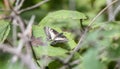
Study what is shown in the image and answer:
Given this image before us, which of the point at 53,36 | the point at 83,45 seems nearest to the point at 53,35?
the point at 53,36

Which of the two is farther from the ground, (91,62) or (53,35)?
(91,62)

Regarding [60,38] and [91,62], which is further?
[60,38]

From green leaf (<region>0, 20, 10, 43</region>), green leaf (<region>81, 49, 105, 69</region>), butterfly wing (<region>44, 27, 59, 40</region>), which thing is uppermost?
green leaf (<region>81, 49, 105, 69</region>)

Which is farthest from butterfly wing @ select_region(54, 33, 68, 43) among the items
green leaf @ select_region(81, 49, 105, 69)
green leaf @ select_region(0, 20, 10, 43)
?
green leaf @ select_region(81, 49, 105, 69)

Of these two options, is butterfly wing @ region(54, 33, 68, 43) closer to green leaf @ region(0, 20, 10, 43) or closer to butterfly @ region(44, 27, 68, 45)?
butterfly @ region(44, 27, 68, 45)

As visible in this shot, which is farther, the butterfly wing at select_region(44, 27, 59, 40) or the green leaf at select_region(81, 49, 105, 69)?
the butterfly wing at select_region(44, 27, 59, 40)

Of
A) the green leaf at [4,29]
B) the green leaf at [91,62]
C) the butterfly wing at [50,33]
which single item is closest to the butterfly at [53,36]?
the butterfly wing at [50,33]

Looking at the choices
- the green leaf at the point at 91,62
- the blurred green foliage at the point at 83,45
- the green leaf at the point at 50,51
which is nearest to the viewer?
the green leaf at the point at 91,62

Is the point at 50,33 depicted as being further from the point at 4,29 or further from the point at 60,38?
the point at 4,29

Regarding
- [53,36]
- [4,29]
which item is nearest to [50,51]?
[53,36]

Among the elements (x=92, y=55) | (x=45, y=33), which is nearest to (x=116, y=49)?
(x=92, y=55)

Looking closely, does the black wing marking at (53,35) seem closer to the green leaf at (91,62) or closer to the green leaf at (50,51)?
the green leaf at (50,51)

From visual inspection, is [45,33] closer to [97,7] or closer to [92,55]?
[92,55]
